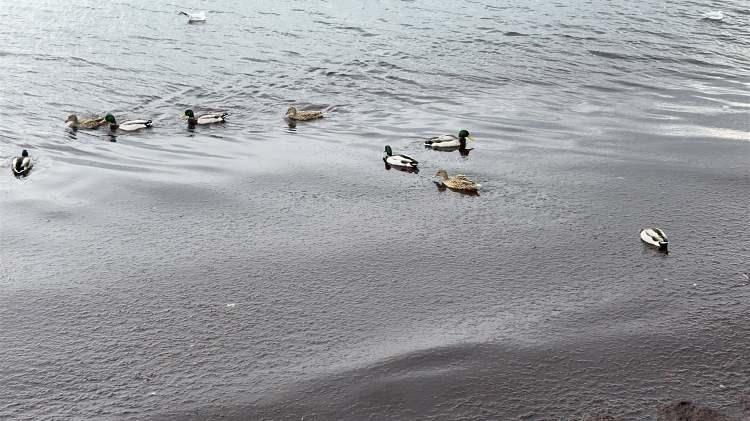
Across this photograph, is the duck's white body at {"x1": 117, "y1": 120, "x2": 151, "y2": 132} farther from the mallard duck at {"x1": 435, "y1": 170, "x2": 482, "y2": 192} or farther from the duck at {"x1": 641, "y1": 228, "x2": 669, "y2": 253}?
the duck at {"x1": 641, "y1": 228, "x2": 669, "y2": 253}

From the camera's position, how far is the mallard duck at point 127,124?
22.9 m

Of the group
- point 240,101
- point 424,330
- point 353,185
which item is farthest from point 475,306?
point 240,101

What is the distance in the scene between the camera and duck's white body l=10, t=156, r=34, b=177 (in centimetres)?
1956

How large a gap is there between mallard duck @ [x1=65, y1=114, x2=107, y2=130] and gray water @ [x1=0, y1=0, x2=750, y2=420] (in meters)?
0.60

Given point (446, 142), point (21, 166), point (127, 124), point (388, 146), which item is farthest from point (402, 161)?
point (21, 166)

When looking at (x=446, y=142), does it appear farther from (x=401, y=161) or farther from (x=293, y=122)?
(x=293, y=122)

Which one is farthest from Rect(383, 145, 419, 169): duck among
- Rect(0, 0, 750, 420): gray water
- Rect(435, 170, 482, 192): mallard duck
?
Rect(435, 170, 482, 192): mallard duck

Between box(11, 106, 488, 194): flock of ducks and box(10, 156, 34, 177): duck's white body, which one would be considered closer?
box(11, 106, 488, 194): flock of ducks

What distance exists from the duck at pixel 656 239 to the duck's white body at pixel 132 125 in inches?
537

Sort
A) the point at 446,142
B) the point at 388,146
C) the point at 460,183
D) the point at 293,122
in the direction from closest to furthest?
the point at 460,183, the point at 388,146, the point at 446,142, the point at 293,122

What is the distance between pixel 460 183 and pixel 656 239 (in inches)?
177

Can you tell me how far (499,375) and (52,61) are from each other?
2413 centimetres

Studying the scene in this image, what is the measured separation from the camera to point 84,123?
23422mm

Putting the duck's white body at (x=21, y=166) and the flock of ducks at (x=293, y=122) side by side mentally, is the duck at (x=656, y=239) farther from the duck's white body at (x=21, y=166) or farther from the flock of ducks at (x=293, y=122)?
the duck's white body at (x=21, y=166)
